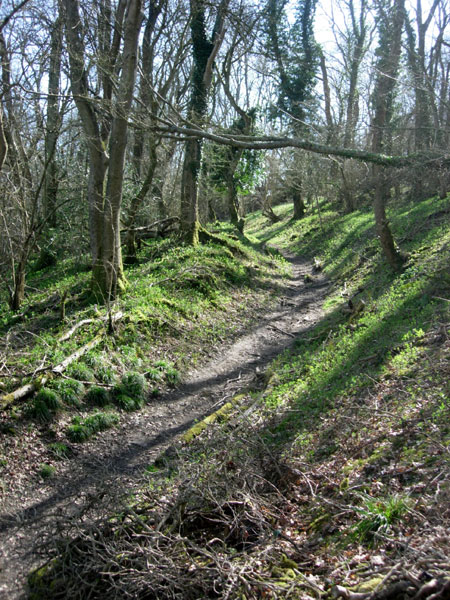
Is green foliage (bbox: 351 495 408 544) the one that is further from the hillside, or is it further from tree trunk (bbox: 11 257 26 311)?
tree trunk (bbox: 11 257 26 311)

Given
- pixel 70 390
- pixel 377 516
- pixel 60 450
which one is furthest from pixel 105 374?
pixel 377 516

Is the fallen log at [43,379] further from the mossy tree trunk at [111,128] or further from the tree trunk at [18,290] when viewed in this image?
the tree trunk at [18,290]

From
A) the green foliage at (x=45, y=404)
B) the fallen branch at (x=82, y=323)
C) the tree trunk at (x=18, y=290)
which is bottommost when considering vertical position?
the green foliage at (x=45, y=404)

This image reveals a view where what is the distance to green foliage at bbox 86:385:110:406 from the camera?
795 centimetres

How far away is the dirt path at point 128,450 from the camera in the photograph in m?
4.90

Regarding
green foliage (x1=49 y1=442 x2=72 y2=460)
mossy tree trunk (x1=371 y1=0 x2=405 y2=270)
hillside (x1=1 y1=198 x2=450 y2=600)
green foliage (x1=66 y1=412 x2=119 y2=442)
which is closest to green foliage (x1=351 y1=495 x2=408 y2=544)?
hillside (x1=1 y1=198 x2=450 y2=600)

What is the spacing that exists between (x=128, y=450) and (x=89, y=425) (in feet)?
2.41

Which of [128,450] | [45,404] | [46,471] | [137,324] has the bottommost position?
[128,450]

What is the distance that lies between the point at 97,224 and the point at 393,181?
786 cm

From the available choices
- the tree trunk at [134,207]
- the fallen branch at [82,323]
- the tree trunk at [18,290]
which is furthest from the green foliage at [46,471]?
the tree trunk at [134,207]

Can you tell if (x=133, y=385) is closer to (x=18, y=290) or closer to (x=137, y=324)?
(x=137, y=324)

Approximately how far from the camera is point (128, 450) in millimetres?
7293

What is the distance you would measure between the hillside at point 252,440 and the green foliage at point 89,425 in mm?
34

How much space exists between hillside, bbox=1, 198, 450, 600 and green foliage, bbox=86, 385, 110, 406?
0.08 ft
